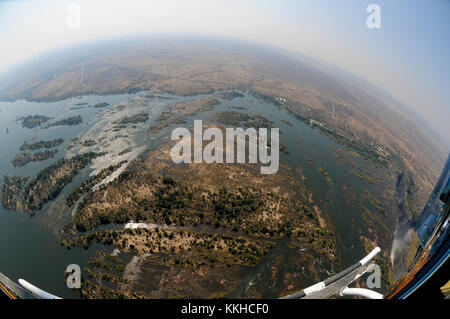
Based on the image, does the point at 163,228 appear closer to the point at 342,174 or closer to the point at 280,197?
the point at 280,197

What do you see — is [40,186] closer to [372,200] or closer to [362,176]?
[372,200]

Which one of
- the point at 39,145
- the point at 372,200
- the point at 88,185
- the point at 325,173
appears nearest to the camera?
the point at 88,185

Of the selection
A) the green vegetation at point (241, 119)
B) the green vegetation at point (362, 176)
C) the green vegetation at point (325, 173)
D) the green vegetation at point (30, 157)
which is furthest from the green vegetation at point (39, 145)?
the green vegetation at point (362, 176)

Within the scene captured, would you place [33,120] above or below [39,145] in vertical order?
above

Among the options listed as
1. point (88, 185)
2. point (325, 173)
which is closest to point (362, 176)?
point (325, 173)

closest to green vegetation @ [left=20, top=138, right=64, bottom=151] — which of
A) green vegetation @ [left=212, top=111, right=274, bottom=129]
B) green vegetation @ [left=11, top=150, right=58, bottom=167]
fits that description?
green vegetation @ [left=11, top=150, right=58, bottom=167]

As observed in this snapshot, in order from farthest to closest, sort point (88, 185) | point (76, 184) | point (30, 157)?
point (30, 157) < point (76, 184) < point (88, 185)

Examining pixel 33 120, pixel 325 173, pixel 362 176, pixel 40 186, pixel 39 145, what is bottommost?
pixel 362 176

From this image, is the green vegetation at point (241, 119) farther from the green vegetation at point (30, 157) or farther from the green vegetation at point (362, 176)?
the green vegetation at point (30, 157)

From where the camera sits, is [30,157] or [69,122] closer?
[30,157]
